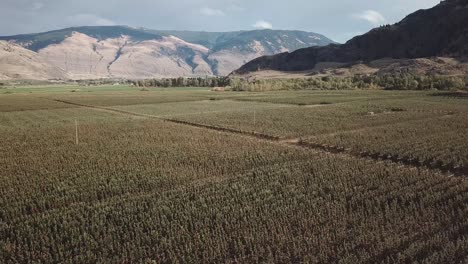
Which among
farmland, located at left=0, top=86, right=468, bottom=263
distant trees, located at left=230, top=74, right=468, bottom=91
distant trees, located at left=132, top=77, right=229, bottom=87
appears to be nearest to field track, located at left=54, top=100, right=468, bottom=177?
farmland, located at left=0, top=86, right=468, bottom=263

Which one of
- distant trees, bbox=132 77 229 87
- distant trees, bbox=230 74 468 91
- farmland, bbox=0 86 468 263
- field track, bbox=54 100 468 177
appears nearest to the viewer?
farmland, bbox=0 86 468 263

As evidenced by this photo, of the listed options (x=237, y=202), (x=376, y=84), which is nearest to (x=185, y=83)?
(x=376, y=84)

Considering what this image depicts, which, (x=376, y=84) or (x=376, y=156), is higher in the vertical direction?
(x=376, y=84)

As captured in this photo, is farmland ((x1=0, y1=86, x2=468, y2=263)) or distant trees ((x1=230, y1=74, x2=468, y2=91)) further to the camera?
distant trees ((x1=230, y1=74, x2=468, y2=91))

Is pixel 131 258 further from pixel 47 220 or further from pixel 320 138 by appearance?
pixel 320 138

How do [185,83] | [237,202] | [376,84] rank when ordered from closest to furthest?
[237,202], [376,84], [185,83]

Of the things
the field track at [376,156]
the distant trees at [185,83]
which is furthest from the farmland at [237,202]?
the distant trees at [185,83]

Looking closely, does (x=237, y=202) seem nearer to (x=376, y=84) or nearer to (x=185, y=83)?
(x=376, y=84)

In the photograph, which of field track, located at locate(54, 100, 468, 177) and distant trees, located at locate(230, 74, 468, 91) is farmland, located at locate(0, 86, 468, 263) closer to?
field track, located at locate(54, 100, 468, 177)

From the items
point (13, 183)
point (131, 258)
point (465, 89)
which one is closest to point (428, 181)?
point (131, 258)

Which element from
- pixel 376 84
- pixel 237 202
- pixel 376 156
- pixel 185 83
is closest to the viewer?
pixel 237 202

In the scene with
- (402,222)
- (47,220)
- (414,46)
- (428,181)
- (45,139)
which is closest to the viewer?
(402,222)
